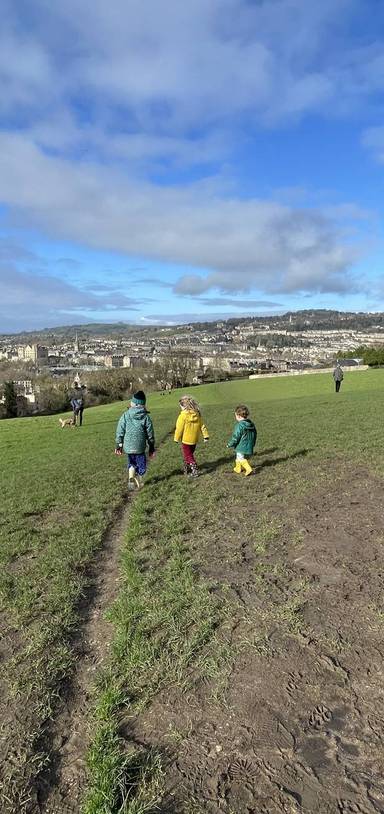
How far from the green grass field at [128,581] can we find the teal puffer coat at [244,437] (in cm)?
71

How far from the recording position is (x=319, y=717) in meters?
3.27

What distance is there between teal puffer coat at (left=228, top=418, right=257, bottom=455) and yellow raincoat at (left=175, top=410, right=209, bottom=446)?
64 cm

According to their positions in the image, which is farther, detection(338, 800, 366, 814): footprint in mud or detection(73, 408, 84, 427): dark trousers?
detection(73, 408, 84, 427): dark trousers

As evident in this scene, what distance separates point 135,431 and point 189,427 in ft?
4.31

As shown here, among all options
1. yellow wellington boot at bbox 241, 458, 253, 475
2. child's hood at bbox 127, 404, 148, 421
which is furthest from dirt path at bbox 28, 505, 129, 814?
yellow wellington boot at bbox 241, 458, 253, 475

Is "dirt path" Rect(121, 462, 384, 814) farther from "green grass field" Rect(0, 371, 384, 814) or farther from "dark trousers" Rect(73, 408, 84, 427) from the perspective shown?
"dark trousers" Rect(73, 408, 84, 427)

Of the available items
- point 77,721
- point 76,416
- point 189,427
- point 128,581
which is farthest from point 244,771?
point 76,416

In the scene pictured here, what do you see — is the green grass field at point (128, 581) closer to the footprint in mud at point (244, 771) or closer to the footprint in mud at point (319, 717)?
the footprint in mud at point (244, 771)

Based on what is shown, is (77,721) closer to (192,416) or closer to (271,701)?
(271,701)

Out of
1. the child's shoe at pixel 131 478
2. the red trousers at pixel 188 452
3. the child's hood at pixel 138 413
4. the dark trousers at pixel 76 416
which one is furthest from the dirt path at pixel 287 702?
the dark trousers at pixel 76 416

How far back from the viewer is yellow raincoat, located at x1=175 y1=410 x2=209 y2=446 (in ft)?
33.9

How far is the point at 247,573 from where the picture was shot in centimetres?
556

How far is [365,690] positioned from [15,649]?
296cm

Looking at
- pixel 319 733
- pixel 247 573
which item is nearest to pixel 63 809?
pixel 319 733
